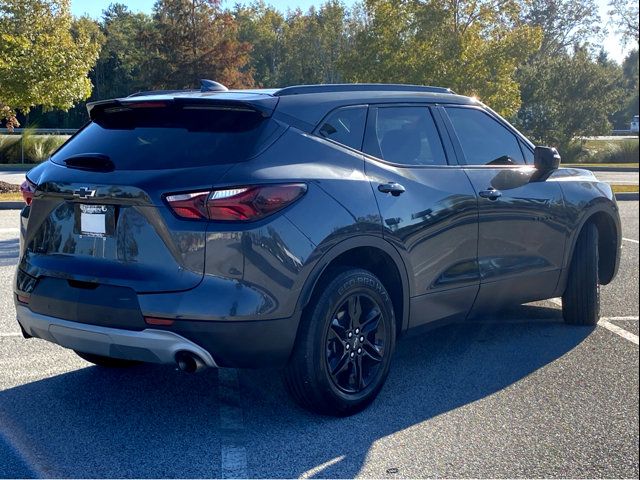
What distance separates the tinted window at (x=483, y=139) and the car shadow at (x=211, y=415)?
133 centimetres

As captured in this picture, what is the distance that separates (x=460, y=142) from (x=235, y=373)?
2.08 meters

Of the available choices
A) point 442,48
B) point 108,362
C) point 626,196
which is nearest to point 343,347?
point 108,362

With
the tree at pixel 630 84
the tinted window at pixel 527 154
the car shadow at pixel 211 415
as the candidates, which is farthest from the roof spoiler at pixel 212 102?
the tinted window at pixel 527 154

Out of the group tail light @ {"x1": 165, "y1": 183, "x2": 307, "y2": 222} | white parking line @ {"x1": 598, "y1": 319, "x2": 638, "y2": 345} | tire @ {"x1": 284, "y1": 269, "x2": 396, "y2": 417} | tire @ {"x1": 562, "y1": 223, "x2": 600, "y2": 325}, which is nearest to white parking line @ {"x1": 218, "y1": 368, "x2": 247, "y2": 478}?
tire @ {"x1": 284, "y1": 269, "x2": 396, "y2": 417}

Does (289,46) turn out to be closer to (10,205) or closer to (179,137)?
(10,205)

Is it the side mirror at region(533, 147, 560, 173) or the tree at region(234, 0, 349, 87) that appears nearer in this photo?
the side mirror at region(533, 147, 560, 173)

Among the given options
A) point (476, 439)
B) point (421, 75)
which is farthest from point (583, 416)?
point (421, 75)

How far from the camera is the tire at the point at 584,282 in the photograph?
600 cm

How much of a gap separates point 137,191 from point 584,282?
358 centimetres

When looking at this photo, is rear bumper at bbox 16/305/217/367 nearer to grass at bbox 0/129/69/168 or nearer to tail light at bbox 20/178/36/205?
tail light at bbox 20/178/36/205

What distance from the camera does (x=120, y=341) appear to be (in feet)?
12.9

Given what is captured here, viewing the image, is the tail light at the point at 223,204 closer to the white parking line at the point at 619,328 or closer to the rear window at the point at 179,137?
the rear window at the point at 179,137

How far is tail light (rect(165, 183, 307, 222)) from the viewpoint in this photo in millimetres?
3826

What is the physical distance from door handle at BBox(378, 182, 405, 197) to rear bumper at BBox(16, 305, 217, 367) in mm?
1356
